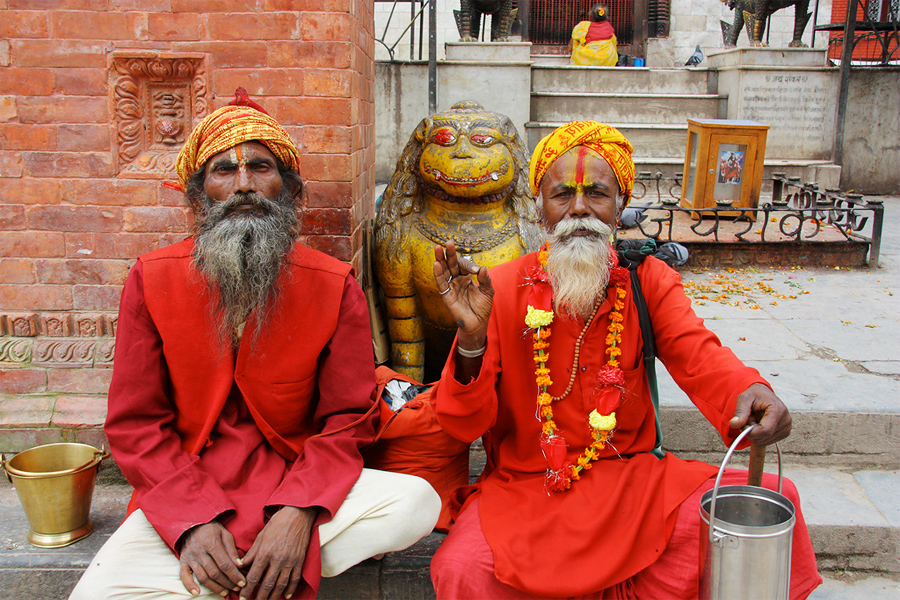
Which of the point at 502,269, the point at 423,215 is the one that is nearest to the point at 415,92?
the point at 423,215

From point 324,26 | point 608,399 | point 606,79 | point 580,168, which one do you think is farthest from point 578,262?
point 606,79

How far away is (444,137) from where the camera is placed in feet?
10.5

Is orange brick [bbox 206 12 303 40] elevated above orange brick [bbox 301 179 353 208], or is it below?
above

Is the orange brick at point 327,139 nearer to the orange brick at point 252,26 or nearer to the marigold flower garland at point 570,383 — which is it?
the orange brick at point 252,26

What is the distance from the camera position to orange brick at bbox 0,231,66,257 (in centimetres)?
312

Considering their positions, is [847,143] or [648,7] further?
[648,7]

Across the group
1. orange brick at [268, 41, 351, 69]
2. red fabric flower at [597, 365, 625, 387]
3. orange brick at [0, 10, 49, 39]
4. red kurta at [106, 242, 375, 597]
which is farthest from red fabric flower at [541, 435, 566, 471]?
orange brick at [0, 10, 49, 39]

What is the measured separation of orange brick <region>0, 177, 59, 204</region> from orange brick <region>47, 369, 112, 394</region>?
30.1 inches

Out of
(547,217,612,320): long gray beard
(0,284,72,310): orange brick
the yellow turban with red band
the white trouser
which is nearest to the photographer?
the white trouser

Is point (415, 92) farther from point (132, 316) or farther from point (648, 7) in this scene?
point (132, 316)

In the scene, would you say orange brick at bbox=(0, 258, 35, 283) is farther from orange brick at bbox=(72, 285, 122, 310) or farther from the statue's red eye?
the statue's red eye

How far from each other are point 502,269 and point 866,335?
131 inches

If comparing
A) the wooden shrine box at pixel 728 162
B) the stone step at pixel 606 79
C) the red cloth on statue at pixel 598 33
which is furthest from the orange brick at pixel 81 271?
the red cloth on statue at pixel 598 33

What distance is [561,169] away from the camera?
238 cm
